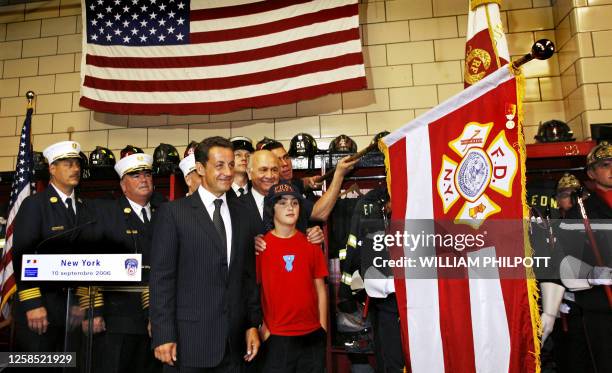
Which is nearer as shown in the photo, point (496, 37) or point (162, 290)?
point (162, 290)

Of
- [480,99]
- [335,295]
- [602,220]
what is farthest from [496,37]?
[335,295]

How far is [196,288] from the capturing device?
2438 mm

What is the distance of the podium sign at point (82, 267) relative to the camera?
8.04 feet

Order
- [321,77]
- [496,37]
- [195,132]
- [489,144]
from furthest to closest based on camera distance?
1. [195,132]
2. [321,77]
3. [496,37]
4. [489,144]

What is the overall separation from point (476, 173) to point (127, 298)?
1.97 metres

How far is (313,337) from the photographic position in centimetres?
279

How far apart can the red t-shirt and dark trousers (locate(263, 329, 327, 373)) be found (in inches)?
1.6

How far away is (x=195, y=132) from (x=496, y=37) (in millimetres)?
3820

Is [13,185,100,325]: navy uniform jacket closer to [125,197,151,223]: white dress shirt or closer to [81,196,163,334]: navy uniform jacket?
[81,196,163,334]: navy uniform jacket

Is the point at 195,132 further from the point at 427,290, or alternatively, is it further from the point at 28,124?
the point at 427,290

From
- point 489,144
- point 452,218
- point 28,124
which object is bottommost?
point 452,218

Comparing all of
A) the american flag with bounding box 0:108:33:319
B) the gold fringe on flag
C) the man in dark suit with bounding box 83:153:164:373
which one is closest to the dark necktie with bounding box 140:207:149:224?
the man in dark suit with bounding box 83:153:164:373

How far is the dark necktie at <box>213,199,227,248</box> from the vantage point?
2.52 m

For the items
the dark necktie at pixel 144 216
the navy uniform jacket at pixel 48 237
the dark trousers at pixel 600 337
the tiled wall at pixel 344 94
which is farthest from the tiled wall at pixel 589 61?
the navy uniform jacket at pixel 48 237
